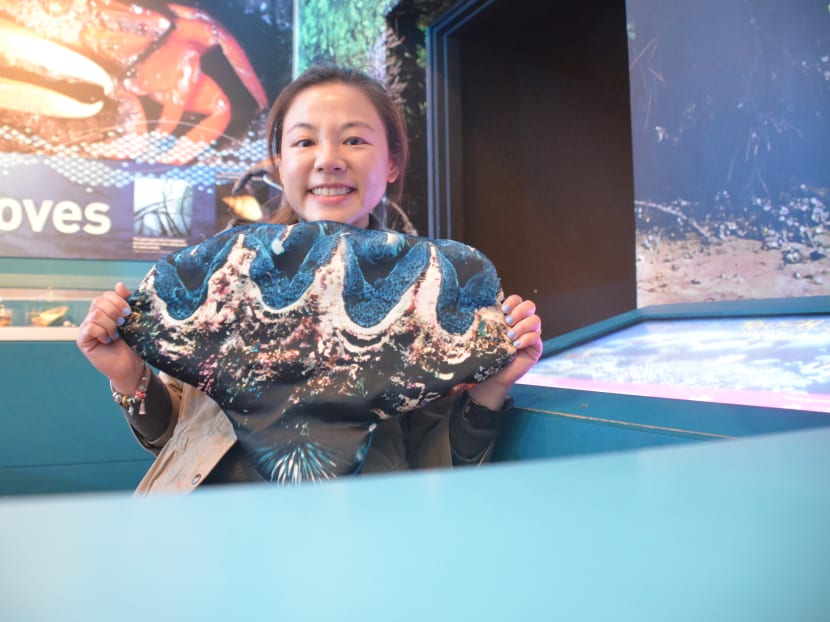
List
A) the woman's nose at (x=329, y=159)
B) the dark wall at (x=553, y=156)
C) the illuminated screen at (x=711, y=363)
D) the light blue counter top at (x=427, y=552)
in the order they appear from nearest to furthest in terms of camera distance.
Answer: the light blue counter top at (x=427, y=552), the illuminated screen at (x=711, y=363), the woman's nose at (x=329, y=159), the dark wall at (x=553, y=156)

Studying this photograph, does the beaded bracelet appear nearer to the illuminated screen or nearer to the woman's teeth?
the woman's teeth

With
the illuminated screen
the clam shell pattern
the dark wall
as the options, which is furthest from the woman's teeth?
the dark wall

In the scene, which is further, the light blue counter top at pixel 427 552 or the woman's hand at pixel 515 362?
the woman's hand at pixel 515 362

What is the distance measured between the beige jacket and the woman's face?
12.4 inches

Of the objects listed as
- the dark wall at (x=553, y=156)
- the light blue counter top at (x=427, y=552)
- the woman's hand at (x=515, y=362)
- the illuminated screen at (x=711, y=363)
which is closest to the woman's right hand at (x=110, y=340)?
the woman's hand at (x=515, y=362)

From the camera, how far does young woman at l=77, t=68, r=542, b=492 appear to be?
802 mm

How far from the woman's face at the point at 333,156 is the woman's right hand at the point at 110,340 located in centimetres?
30

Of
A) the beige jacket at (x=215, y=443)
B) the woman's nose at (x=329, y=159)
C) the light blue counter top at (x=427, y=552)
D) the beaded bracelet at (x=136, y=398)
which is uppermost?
the woman's nose at (x=329, y=159)

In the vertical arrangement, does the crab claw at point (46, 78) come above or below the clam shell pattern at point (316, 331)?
above

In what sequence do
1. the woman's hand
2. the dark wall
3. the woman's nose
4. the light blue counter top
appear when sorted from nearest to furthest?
the light blue counter top → the woman's hand → the woman's nose → the dark wall

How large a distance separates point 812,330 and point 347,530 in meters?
1.06

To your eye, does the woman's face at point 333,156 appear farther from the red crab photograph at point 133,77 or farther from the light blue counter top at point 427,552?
the red crab photograph at point 133,77

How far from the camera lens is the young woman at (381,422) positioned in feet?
2.63

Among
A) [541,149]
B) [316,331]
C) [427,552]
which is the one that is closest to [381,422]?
[316,331]
